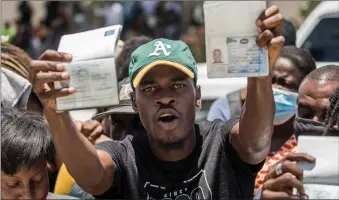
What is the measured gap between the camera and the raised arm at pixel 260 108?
3.04m

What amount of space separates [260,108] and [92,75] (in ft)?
1.97

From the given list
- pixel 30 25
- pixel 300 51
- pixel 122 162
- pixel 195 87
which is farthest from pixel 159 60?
pixel 30 25

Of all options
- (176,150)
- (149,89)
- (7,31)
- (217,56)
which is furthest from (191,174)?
(7,31)

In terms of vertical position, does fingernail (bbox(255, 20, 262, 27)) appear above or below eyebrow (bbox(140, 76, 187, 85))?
above

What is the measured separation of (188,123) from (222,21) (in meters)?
0.61

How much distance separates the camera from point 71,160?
3.38m

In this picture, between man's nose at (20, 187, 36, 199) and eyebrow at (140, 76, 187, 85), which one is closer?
eyebrow at (140, 76, 187, 85)

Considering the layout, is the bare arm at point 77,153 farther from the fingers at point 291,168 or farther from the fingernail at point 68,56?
the fingers at point 291,168

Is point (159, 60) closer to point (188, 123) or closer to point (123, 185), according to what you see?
point (188, 123)

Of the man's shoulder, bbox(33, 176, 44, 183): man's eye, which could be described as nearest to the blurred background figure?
bbox(33, 176, 44, 183): man's eye

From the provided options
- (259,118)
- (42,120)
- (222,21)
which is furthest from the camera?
(42,120)

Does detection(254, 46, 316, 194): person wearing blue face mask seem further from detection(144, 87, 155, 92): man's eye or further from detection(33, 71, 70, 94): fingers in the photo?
detection(33, 71, 70, 94): fingers

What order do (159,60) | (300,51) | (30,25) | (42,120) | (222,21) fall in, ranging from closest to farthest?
(222,21) < (159,60) < (42,120) < (300,51) < (30,25)

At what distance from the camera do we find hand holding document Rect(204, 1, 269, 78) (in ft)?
9.88
